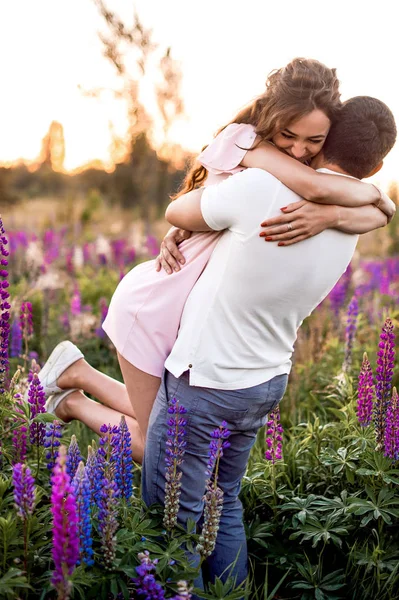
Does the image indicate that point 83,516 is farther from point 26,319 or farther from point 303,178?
point 26,319

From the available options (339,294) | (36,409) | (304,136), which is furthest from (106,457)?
(339,294)

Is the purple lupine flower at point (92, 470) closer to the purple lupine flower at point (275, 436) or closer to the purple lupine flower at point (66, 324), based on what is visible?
the purple lupine flower at point (275, 436)

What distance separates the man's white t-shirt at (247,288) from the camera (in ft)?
7.40

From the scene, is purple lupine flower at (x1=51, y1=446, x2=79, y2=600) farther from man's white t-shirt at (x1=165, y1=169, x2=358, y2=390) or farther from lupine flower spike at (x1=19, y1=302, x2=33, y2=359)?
lupine flower spike at (x1=19, y1=302, x2=33, y2=359)

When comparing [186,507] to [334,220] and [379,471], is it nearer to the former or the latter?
[379,471]

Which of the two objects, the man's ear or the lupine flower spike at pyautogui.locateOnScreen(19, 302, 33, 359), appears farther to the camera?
the lupine flower spike at pyautogui.locateOnScreen(19, 302, 33, 359)

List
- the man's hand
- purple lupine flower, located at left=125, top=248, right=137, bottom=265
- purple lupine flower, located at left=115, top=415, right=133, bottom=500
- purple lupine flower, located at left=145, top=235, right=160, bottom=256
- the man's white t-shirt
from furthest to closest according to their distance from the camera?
purple lupine flower, located at left=145, top=235, right=160, bottom=256 < purple lupine flower, located at left=125, top=248, right=137, bottom=265 < the man's hand < purple lupine flower, located at left=115, top=415, right=133, bottom=500 < the man's white t-shirt

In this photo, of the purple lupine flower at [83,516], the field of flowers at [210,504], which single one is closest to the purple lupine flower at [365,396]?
the field of flowers at [210,504]

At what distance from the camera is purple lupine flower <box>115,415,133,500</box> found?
248 cm

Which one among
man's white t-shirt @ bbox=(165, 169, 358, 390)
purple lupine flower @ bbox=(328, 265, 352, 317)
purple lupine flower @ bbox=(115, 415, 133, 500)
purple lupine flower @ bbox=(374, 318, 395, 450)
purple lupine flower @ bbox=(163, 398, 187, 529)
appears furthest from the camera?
purple lupine flower @ bbox=(328, 265, 352, 317)

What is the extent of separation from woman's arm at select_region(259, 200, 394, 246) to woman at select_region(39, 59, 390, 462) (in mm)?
32

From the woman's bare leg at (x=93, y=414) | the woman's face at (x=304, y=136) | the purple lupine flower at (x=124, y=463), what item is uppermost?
the woman's face at (x=304, y=136)

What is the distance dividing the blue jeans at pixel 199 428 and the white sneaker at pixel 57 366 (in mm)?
1075

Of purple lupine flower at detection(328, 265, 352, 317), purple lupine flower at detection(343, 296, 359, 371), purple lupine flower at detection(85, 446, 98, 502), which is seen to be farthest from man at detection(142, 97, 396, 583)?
purple lupine flower at detection(328, 265, 352, 317)
